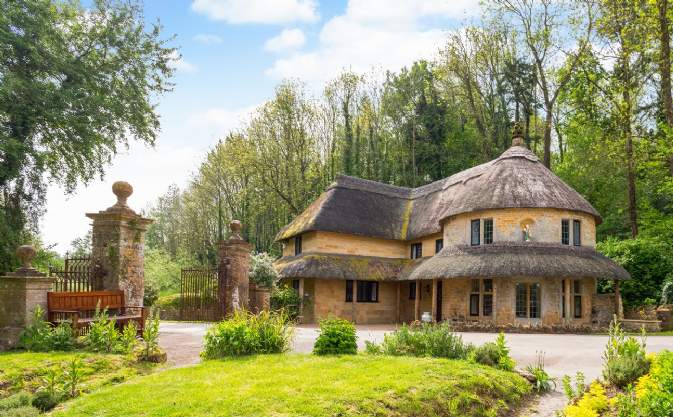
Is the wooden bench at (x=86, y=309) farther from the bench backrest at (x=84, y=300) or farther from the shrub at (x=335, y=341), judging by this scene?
the shrub at (x=335, y=341)

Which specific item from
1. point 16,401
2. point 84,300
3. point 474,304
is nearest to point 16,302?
point 84,300

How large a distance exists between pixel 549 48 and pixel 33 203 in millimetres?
31956

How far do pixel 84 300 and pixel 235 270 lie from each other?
664cm

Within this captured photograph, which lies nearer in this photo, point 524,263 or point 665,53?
point 524,263

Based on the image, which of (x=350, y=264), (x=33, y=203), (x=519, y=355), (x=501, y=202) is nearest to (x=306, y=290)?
(x=350, y=264)

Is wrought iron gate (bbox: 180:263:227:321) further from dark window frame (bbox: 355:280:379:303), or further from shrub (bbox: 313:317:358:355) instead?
dark window frame (bbox: 355:280:379:303)

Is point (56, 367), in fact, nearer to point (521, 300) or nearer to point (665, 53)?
point (521, 300)

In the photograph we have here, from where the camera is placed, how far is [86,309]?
36.6 feet

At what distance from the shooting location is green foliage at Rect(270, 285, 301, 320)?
25281 mm

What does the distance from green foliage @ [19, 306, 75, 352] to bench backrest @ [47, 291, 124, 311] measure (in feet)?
1.73

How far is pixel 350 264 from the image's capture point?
91.1 feet

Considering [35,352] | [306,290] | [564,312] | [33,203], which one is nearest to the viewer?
[35,352]

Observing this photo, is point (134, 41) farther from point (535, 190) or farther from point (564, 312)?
point (564, 312)

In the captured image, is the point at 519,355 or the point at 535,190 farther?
the point at 535,190
